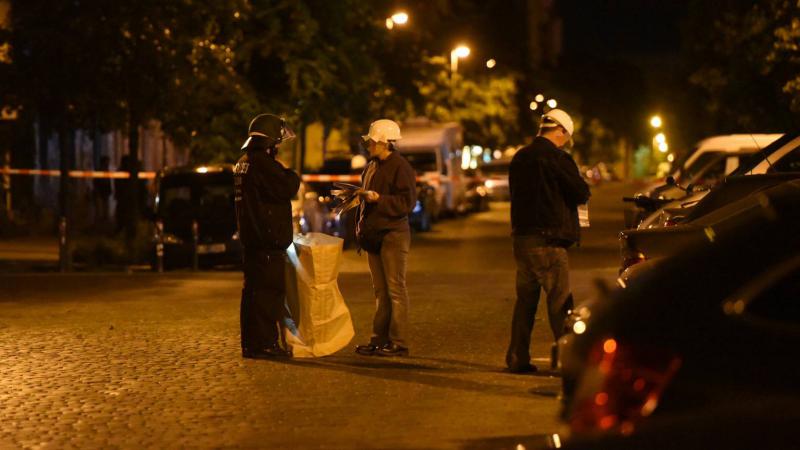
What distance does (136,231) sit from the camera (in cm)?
2553

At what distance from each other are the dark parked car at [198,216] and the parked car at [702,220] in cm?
1154

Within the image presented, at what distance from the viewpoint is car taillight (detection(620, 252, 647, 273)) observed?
1037cm

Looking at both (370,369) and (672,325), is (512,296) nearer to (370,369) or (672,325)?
(370,369)

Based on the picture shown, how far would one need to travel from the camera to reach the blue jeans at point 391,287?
11.6 meters

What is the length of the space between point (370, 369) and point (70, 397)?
2.32m

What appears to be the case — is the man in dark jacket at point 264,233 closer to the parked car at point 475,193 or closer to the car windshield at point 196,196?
the car windshield at point 196,196

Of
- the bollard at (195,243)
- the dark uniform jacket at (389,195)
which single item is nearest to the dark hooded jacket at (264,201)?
the dark uniform jacket at (389,195)

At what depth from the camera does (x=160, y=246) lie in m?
21.6

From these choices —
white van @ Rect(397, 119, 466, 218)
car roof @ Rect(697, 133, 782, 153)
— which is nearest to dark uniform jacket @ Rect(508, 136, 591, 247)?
car roof @ Rect(697, 133, 782, 153)

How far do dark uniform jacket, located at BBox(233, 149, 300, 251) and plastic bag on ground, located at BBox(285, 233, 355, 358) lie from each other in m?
0.21

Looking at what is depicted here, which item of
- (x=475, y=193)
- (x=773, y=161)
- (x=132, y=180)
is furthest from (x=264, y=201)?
(x=475, y=193)

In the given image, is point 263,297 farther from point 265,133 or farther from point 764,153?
point 764,153

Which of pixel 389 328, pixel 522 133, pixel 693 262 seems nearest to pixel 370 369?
pixel 389 328

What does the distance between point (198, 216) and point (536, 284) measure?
12.1 metres
